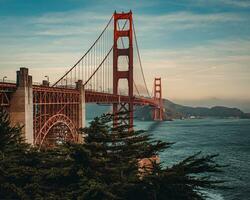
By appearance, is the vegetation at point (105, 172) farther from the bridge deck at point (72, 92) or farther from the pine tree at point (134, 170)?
the bridge deck at point (72, 92)

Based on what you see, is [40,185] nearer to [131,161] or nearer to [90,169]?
[90,169]

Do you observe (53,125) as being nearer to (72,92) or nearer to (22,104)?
(72,92)

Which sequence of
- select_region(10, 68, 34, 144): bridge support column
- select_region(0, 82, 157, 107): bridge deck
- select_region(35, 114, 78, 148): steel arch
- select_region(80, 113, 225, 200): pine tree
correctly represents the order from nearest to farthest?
select_region(80, 113, 225, 200): pine tree < select_region(0, 82, 157, 107): bridge deck < select_region(10, 68, 34, 144): bridge support column < select_region(35, 114, 78, 148): steel arch

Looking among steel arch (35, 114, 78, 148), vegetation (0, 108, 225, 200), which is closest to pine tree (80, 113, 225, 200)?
vegetation (0, 108, 225, 200)

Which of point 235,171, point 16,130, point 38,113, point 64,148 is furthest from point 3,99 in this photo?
point 235,171

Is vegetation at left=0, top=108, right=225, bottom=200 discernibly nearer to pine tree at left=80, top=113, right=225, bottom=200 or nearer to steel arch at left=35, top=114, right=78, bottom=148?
pine tree at left=80, top=113, right=225, bottom=200

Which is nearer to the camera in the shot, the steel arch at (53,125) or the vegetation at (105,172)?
the vegetation at (105,172)

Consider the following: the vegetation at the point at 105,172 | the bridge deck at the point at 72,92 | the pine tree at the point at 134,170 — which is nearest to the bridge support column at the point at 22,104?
the bridge deck at the point at 72,92

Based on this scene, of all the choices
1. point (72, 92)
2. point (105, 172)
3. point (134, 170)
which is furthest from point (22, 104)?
point (134, 170)
